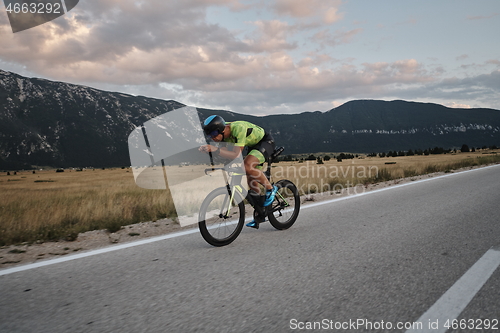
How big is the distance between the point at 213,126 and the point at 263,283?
216 cm

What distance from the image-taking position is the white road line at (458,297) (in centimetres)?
239

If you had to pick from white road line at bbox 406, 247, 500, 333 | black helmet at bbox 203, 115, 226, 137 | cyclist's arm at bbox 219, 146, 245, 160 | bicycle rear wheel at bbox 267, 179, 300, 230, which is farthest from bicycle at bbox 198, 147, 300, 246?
white road line at bbox 406, 247, 500, 333

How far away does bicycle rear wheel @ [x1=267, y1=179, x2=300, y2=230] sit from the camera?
18.5 feet

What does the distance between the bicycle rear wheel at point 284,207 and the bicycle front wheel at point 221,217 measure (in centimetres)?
80

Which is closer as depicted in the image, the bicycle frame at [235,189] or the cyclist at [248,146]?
the cyclist at [248,146]

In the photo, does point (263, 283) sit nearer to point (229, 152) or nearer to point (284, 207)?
point (229, 152)

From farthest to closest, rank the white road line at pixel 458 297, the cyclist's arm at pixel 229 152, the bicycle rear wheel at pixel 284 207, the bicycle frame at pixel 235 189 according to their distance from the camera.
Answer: the bicycle rear wheel at pixel 284 207
the bicycle frame at pixel 235 189
the cyclist's arm at pixel 229 152
the white road line at pixel 458 297

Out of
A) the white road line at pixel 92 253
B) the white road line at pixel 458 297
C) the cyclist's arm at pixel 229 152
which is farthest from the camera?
the cyclist's arm at pixel 229 152

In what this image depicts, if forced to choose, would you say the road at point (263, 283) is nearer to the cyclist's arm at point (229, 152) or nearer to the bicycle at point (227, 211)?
the bicycle at point (227, 211)

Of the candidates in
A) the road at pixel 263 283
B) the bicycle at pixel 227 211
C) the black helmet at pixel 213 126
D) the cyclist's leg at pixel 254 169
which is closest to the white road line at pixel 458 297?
the road at pixel 263 283

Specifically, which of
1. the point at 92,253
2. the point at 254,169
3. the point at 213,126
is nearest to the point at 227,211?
the point at 254,169

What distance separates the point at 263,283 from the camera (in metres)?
3.23

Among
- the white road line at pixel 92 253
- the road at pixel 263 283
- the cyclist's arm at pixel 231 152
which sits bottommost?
the road at pixel 263 283

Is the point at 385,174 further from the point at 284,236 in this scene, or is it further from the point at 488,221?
the point at 284,236
